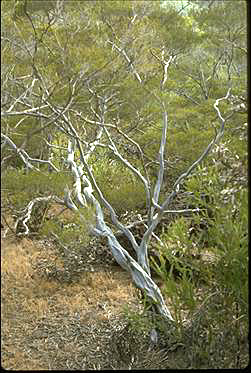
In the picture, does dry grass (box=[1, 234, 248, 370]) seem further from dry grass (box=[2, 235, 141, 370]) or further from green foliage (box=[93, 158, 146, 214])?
green foliage (box=[93, 158, 146, 214])

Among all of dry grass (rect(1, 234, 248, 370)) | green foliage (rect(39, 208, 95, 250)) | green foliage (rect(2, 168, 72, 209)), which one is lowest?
dry grass (rect(1, 234, 248, 370))

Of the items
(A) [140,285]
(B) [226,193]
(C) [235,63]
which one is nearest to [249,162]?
(B) [226,193]

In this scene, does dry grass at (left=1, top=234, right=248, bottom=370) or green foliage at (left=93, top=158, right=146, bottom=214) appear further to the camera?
green foliage at (left=93, top=158, right=146, bottom=214)

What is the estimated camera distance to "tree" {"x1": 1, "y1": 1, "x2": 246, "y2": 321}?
280 cm

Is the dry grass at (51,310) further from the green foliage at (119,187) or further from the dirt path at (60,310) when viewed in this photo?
the green foliage at (119,187)

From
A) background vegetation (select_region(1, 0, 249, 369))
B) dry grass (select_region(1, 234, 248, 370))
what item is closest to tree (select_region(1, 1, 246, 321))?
background vegetation (select_region(1, 0, 249, 369))

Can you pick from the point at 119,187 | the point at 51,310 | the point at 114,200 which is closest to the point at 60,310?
the point at 51,310

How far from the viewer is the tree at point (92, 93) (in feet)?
9.20

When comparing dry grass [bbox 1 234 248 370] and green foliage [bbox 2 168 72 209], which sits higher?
green foliage [bbox 2 168 72 209]

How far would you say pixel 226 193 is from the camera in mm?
2539

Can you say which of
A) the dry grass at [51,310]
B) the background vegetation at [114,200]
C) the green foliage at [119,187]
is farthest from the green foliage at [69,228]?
the green foliage at [119,187]

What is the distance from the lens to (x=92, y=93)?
123 inches

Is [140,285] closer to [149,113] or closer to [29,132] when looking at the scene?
[29,132]

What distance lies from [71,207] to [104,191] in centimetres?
53
